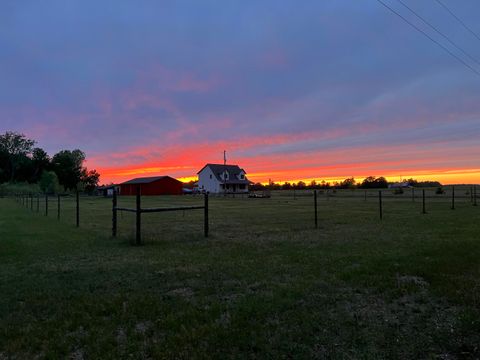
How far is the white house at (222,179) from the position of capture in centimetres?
7225

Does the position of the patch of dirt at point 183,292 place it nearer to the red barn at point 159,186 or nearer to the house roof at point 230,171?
the house roof at point 230,171

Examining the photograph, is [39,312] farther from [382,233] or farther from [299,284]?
[382,233]

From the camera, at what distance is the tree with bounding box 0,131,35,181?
92.9 meters

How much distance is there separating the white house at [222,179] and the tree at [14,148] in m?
52.5

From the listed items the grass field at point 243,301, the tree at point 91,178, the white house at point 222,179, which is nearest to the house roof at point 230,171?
the white house at point 222,179

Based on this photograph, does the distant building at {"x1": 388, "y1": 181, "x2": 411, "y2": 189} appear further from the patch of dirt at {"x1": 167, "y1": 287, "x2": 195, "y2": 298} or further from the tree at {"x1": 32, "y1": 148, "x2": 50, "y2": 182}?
the tree at {"x1": 32, "y1": 148, "x2": 50, "y2": 182}

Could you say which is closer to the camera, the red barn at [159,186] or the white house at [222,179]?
the white house at [222,179]

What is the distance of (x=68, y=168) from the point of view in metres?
92.9

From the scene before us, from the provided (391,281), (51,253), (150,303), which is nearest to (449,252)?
(391,281)

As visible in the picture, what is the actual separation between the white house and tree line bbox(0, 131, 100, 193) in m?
35.9

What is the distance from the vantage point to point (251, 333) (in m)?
3.49

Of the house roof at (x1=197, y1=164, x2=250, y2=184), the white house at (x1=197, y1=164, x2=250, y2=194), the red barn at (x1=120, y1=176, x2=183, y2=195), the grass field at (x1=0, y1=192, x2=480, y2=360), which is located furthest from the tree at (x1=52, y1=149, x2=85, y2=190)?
the grass field at (x1=0, y1=192, x2=480, y2=360)

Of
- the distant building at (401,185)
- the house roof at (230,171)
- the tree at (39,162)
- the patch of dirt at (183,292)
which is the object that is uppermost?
the tree at (39,162)

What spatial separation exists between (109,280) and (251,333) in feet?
→ 10.0
